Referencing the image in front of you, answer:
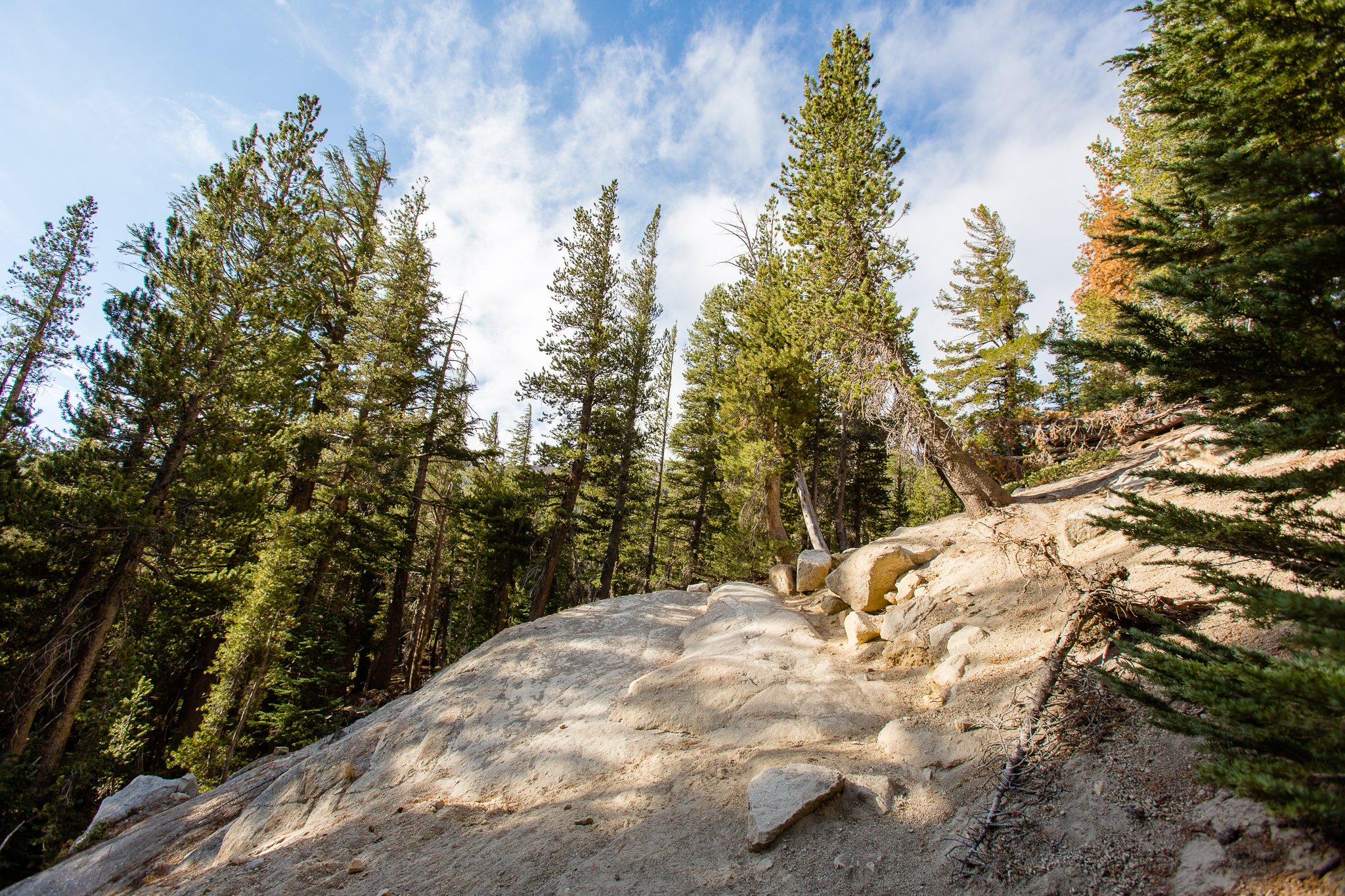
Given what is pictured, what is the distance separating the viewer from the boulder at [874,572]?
8.90m

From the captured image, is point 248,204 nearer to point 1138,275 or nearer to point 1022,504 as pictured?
point 1022,504

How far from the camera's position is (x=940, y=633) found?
673 centimetres

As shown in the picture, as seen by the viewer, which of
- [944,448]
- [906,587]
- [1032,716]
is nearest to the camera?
[1032,716]

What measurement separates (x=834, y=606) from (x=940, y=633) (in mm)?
3166

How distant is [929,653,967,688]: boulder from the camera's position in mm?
5734

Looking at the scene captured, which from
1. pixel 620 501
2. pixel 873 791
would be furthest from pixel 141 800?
pixel 620 501

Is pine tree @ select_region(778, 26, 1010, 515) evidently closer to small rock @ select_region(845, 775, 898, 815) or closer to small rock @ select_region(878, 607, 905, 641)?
small rock @ select_region(878, 607, 905, 641)

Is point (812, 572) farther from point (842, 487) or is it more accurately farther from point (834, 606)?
point (842, 487)

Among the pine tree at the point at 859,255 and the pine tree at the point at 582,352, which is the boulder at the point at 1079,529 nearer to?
the pine tree at the point at 859,255

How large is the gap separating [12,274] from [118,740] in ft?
67.7

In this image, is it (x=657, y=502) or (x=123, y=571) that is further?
(x=657, y=502)

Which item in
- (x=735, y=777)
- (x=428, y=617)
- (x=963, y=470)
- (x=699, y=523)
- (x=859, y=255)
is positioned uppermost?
(x=859, y=255)

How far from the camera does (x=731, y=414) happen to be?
54.0 feet

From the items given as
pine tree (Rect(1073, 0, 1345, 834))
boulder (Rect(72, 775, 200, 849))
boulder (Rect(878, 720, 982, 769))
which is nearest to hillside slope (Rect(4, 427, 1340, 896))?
boulder (Rect(878, 720, 982, 769))
